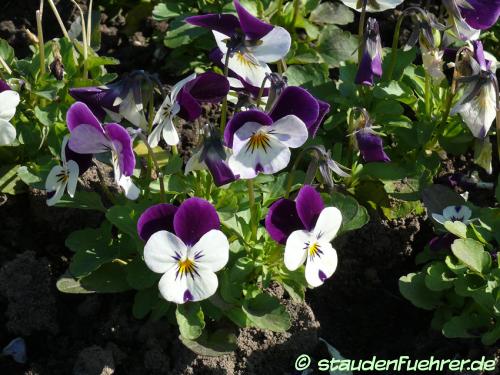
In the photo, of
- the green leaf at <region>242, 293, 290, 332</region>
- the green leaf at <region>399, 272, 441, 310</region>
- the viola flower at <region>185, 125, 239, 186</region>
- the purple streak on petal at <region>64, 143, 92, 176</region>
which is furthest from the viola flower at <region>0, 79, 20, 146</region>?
the green leaf at <region>399, 272, 441, 310</region>

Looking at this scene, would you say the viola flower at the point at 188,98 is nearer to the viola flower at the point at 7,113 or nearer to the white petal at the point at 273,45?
the white petal at the point at 273,45

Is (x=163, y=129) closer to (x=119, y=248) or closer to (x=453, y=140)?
(x=119, y=248)

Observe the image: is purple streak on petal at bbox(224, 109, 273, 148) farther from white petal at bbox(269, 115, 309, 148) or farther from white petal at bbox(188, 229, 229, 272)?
white petal at bbox(188, 229, 229, 272)

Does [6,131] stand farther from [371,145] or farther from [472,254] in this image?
[472,254]

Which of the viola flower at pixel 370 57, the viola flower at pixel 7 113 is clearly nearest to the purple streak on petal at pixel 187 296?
the viola flower at pixel 7 113

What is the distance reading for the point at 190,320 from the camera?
2387mm

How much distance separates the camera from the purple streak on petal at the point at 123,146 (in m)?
2.13

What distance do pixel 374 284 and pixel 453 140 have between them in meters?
0.59

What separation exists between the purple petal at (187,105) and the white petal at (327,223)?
447 mm

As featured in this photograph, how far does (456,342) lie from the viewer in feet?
8.87

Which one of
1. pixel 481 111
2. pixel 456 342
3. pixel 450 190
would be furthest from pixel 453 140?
pixel 456 342

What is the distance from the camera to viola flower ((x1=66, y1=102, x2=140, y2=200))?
2.13 meters

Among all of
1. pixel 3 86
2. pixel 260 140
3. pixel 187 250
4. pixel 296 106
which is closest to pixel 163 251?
pixel 187 250

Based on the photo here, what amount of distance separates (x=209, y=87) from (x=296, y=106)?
A: 25 centimetres
